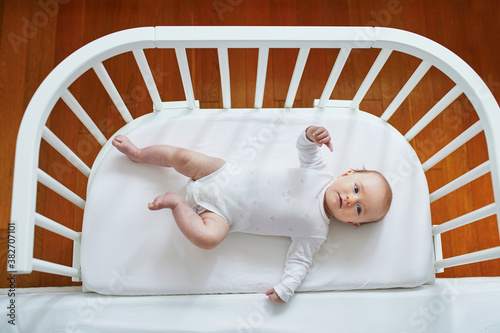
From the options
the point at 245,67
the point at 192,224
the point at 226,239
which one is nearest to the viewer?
the point at 192,224

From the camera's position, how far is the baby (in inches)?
41.5

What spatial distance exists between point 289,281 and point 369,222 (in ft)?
0.91

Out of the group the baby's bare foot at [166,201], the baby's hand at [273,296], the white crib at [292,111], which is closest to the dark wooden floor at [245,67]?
the white crib at [292,111]

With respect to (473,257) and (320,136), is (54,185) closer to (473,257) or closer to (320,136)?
(320,136)

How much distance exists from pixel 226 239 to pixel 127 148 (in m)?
0.37

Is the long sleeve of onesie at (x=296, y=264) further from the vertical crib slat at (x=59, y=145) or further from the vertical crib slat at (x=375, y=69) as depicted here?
the vertical crib slat at (x=59, y=145)

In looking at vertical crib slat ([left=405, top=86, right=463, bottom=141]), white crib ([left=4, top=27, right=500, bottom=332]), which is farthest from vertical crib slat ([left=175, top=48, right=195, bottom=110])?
vertical crib slat ([left=405, top=86, right=463, bottom=141])

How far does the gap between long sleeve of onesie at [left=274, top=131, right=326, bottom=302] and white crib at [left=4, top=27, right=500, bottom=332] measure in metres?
0.06

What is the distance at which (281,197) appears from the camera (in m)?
1.11

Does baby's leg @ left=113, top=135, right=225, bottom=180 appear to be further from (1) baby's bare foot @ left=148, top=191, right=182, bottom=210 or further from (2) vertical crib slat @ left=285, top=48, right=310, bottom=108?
(2) vertical crib slat @ left=285, top=48, right=310, bottom=108

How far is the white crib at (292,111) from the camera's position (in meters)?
0.87

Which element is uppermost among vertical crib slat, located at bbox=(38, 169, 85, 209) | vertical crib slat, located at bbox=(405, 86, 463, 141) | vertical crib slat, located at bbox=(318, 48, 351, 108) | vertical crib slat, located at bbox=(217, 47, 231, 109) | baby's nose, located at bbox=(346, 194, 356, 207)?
vertical crib slat, located at bbox=(217, 47, 231, 109)

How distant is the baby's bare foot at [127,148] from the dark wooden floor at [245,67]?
466mm

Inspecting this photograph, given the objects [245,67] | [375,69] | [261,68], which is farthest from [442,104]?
[245,67]
